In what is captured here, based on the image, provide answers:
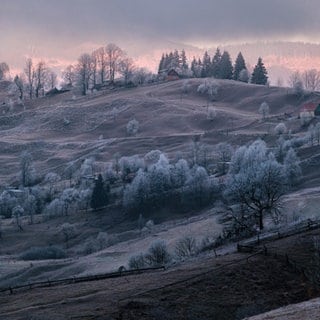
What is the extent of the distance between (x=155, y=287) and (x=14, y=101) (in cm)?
14931

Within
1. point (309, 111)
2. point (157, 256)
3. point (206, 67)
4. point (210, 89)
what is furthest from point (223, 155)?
point (206, 67)

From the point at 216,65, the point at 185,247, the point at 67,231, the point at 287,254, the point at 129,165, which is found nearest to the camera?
the point at 287,254

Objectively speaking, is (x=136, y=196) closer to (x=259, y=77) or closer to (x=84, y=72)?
(x=259, y=77)

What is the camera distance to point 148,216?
8600 centimetres

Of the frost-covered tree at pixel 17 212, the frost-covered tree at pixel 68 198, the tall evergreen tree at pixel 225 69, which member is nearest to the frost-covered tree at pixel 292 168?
the frost-covered tree at pixel 68 198

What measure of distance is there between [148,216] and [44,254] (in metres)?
18.9

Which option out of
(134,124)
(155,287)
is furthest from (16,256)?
(134,124)

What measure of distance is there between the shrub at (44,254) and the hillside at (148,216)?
109 cm

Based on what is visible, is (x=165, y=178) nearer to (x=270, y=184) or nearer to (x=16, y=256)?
(x=16, y=256)

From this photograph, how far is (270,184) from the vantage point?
57531 millimetres

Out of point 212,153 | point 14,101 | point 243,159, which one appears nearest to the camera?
point 243,159

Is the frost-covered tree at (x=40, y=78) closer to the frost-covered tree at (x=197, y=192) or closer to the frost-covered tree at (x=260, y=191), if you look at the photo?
the frost-covered tree at (x=197, y=192)

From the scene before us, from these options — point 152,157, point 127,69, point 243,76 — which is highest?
point 127,69

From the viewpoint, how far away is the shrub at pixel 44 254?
7119cm
